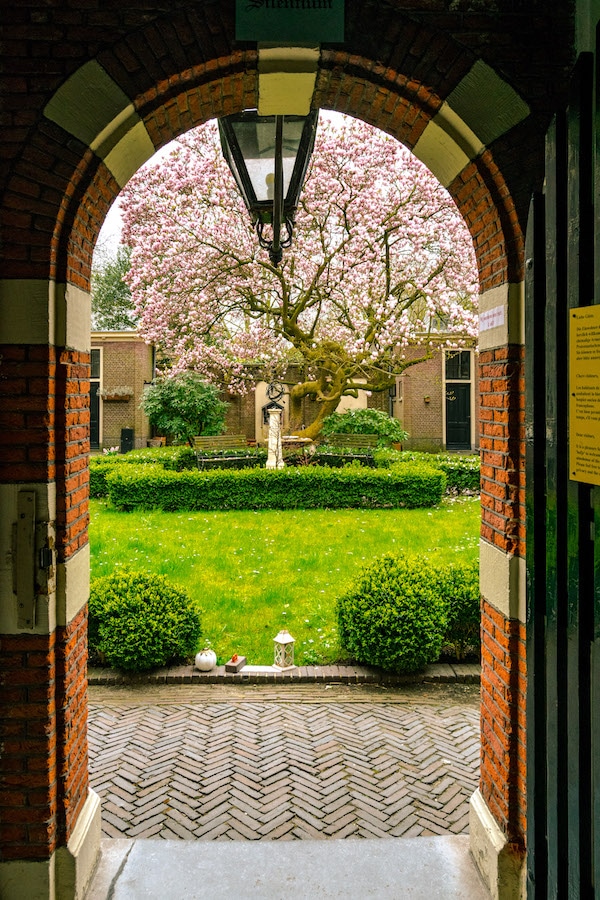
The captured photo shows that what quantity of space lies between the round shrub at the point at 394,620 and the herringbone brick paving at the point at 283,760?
289 millimetres

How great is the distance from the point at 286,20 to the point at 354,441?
51.2 ft

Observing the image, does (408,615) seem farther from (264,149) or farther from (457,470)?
(457,470)

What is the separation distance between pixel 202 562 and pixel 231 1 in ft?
24.1

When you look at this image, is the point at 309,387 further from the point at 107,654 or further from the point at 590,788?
the point at 590,788

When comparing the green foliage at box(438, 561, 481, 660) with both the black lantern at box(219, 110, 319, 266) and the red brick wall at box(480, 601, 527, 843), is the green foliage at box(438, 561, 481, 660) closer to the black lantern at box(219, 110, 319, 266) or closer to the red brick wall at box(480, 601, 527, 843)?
the red brick wall at box(480, 601, 527, 843)

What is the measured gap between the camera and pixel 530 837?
243 cm

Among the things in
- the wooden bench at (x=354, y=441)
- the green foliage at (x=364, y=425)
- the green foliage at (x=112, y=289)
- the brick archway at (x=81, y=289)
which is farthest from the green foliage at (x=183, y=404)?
the brick archway at (x=81, y=289)

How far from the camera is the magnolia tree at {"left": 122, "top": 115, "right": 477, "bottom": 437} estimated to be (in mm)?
14164

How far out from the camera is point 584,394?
2010mm

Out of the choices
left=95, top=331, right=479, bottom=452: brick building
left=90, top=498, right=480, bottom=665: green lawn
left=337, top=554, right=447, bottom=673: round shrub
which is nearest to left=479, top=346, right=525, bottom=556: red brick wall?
left=337, top=554, right=447, bottom=673: round shrub

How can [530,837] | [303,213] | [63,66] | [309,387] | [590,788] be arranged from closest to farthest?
[590,788], [530,837], [63,66], [303,213], [309,387]

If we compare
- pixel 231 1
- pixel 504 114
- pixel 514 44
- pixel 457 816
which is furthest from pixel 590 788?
pixel 231 1

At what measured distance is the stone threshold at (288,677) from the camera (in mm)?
5750

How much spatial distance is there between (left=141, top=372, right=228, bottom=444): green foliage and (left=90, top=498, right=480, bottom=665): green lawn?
5882 millimetres
